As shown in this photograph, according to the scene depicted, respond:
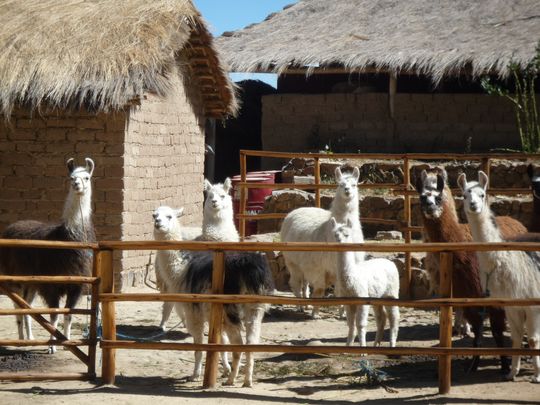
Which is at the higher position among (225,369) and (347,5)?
(347,5)

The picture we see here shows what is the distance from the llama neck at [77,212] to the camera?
8711 mm

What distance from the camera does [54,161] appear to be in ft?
37.7

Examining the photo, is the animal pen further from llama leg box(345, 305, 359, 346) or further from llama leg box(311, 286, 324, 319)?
llama leg box(311, 286, 324, 319)

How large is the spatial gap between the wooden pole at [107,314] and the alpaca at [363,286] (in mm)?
2090

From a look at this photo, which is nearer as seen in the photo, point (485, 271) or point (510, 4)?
point (485, 271)

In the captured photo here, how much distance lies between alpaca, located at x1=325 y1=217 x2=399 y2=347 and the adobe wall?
3421mm

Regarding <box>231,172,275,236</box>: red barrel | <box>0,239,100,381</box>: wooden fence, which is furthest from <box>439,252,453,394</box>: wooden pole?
<box>231,172,275,236</box>: red barrel

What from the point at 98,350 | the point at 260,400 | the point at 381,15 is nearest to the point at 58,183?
the point at 98,350

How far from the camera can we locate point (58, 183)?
11500 mm

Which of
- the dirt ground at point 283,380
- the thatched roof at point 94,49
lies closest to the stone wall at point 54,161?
the thatched roof at point 94,49

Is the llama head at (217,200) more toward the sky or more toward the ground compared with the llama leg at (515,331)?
more toward the sky

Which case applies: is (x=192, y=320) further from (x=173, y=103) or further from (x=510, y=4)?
(x=510, y=4)

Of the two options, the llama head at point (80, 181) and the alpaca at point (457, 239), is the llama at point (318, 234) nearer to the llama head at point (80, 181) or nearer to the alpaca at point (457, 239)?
the alpaca at point (457, 239)

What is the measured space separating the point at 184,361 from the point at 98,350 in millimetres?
712
